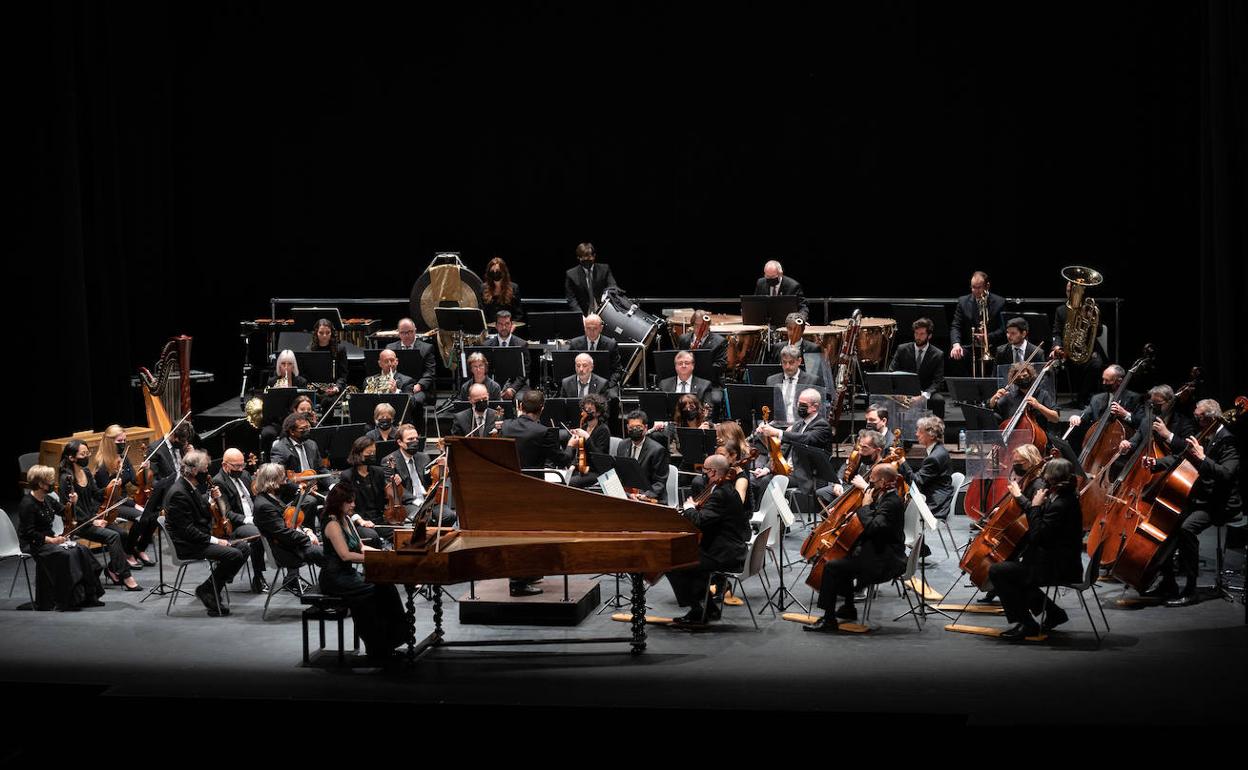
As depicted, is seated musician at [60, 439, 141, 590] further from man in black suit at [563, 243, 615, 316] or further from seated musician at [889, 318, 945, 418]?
seated musician at [889, 318, 945, 418]

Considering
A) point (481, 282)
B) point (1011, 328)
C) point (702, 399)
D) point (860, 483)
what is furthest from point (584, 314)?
point (860, 483)

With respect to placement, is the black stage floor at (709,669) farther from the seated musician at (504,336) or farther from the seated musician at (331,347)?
the seated musician at (331,347)

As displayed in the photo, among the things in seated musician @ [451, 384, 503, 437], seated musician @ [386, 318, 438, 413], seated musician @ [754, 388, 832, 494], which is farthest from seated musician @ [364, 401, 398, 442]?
seated musician @ [754, 388, 832, 494]

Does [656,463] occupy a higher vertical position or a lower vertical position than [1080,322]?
lower

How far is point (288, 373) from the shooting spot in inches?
480

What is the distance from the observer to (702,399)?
1144 centimetres

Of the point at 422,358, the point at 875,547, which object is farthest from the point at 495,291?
the point at 875,547

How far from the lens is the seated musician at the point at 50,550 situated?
910cm

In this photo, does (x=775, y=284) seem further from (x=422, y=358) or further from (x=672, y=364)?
(x=422, y=358)

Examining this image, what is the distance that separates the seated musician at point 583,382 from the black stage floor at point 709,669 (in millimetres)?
2786

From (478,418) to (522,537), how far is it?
3.20m

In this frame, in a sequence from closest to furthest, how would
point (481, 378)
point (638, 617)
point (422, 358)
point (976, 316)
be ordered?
point (638, 617)
point (481, 378)
point (422, 358)
point (976, 316)

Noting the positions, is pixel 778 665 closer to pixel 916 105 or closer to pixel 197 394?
pixel 916 105

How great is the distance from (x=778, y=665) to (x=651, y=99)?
8.79 m
